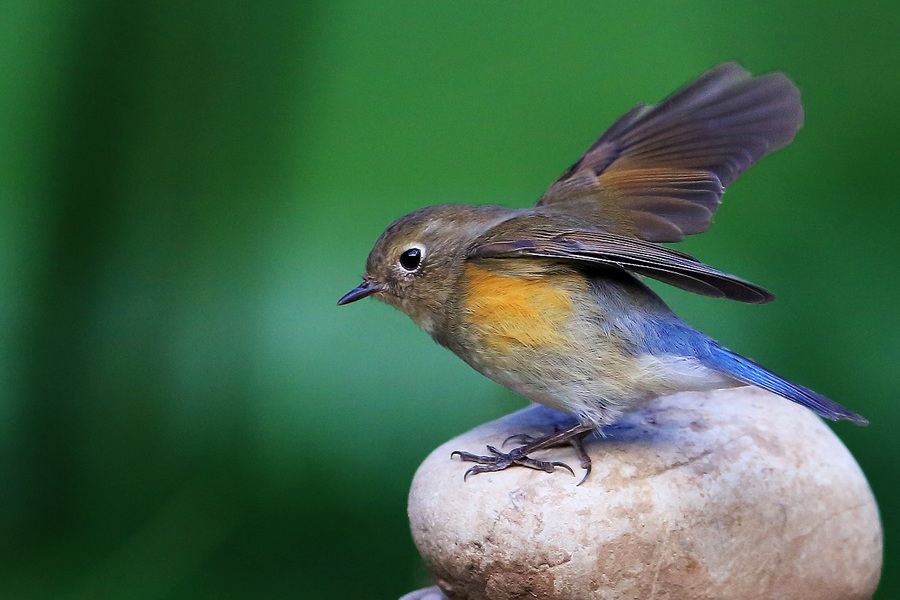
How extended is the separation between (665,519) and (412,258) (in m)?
0.81

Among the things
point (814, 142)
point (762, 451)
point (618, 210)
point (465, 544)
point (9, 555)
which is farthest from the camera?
point (814, 142)

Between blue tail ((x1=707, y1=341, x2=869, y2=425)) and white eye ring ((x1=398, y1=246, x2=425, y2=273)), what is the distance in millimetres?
679

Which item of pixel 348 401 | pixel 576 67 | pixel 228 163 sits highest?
pixel 576 67

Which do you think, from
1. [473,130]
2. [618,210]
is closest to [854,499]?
[618,210]

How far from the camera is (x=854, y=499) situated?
8.87ft

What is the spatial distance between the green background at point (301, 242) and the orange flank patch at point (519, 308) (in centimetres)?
134

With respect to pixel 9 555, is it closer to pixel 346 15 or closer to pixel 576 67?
pixel 346 15

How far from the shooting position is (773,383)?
2408mm

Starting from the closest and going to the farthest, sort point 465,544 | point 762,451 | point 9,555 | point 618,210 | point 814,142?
point 465,544
point 762,451
point 618,210
point 9,555
point 814,142

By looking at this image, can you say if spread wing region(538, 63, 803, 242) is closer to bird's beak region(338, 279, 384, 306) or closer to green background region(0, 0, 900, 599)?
bird's beak region(338, 279, 384, 306)

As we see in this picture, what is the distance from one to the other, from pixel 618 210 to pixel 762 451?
673 mm

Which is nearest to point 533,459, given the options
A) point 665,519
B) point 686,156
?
point 665,519

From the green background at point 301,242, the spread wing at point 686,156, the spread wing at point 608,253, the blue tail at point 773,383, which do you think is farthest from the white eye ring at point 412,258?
the green background at point 301,242

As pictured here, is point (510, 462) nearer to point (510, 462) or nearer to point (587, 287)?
point (510, 462)
